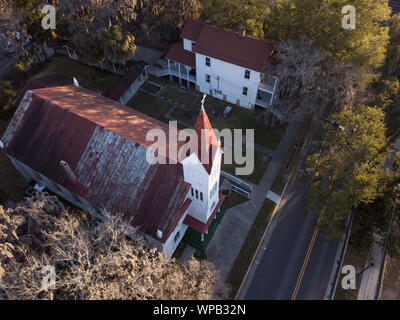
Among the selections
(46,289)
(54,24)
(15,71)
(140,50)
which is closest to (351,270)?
(46,289)

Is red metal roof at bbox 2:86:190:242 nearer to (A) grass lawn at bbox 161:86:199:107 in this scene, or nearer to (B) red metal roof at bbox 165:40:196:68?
(A) grass lawn at bbox 161:86:199:107

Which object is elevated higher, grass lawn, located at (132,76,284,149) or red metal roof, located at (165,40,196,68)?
red metal roof, located at (165,40,196,68)

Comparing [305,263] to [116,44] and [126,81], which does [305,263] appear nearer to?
[126,81]

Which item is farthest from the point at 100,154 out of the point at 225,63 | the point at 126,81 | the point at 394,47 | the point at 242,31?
the point at 394,47

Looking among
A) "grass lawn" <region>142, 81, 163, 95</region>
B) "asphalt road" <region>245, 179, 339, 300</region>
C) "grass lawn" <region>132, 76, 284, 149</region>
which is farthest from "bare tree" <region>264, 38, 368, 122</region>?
"grass lawn" <region>142, 81, 163, 95</region>

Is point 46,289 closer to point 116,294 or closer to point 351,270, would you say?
point 116,294

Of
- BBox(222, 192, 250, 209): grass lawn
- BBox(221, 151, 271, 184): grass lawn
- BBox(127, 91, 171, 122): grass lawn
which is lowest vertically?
BBox(222, 192, 250, 209): grass lawn

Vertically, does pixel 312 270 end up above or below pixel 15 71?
below
